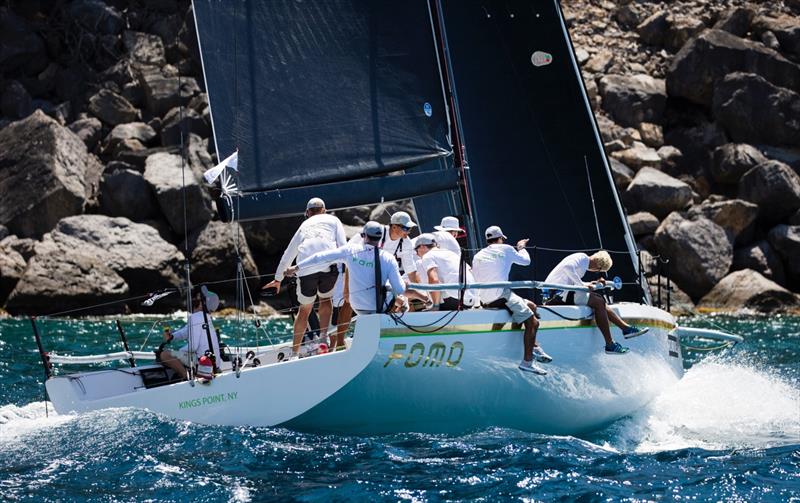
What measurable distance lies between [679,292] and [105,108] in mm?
21090

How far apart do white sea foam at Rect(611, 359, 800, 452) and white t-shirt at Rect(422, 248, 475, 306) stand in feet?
6.83

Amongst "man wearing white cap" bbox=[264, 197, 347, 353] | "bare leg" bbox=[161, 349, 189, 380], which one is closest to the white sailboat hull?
"man wearing white cap" bbox=[264, 197, 347, 353]

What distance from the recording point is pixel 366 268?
8992 mm

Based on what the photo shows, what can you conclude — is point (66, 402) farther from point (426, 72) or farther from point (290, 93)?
point (426, 72)

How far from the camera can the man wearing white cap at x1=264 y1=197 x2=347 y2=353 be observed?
9.52 m

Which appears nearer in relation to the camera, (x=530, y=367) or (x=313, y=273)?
(x=530, y=367)

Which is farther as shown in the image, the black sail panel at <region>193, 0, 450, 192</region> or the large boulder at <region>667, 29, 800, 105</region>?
the large boulder at <region>667, 29, 800, 105</region>

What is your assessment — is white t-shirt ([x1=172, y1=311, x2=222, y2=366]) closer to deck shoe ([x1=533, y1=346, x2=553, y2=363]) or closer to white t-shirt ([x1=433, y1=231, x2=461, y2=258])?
white t-shirt ([x1=433, y1=231, x2=461, y2=258])

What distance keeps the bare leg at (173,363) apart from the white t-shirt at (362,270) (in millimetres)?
1628

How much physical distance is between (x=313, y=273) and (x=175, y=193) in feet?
65.7

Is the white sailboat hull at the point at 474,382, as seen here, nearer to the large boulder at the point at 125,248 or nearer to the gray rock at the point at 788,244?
the large boulder at the point at 125,248

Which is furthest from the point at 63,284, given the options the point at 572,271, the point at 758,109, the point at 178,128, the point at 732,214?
the point at 758,109

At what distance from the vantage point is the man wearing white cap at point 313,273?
31.2ft

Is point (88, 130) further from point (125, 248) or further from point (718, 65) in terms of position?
point (718, 65)
